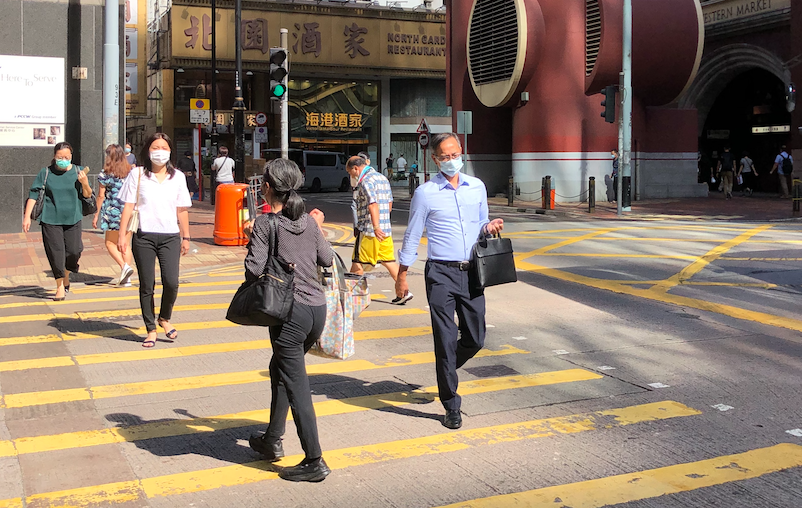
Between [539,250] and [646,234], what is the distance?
12.7 feet

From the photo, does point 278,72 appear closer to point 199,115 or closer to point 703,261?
point 703,261

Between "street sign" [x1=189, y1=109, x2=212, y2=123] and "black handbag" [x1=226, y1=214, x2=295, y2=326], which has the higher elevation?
"street sign" [x1=189, y1=109, x2=212, y2=123]

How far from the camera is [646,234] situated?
18.7 metres

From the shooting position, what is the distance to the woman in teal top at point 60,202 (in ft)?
33.8

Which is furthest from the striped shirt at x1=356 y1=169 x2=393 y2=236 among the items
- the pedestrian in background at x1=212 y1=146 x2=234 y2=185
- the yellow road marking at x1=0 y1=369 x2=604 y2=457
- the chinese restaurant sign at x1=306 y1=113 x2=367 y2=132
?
the chinese restaurant sign at x1=306 y1=113 x2=367 y2=132

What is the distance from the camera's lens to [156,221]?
26.8ft

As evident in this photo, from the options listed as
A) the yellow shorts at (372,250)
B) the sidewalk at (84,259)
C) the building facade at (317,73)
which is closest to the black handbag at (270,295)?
the yellow shorts at (372,250)

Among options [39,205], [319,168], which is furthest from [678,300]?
[319,168]

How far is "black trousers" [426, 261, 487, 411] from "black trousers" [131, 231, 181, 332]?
3149 mm

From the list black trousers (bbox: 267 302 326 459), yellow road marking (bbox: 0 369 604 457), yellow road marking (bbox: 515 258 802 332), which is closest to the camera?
black trousers (bbox: 267 302 326 459)

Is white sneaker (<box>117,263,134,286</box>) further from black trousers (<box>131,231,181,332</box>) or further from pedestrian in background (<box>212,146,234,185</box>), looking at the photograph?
pedestrian in background (<box>212,146,234,185</box>)

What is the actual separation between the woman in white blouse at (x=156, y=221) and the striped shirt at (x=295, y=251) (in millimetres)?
3441

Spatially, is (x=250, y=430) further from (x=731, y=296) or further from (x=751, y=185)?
(x=751, y=185)

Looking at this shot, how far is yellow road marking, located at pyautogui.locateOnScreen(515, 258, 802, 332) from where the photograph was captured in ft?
31.2
